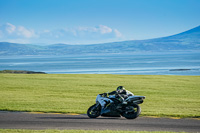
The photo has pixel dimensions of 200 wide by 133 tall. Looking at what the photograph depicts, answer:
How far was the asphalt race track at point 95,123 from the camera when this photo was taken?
1127 centimetres

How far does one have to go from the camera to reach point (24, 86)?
1105 inches

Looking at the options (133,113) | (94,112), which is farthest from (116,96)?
(94,112)

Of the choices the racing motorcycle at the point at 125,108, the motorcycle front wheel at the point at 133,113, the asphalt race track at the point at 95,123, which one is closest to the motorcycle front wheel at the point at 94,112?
the racing motorcycle at the point at 125,108

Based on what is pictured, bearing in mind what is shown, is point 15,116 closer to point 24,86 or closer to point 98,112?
point 98,112

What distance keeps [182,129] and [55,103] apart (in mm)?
9296

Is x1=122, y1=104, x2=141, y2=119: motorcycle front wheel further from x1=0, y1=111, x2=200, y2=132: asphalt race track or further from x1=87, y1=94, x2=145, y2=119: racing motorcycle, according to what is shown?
x1=0, y1=111, x2=200, y2=132: asphalt race track

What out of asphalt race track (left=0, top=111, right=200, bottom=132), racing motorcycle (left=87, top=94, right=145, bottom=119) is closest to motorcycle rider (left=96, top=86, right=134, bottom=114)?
racing motorcycle (left=87, top=94, right=145, bottom=119)

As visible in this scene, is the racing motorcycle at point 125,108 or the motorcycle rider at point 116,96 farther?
the motorcycle rider at point 116,96

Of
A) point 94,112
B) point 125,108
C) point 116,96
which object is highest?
point 116,96

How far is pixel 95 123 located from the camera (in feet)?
39.8

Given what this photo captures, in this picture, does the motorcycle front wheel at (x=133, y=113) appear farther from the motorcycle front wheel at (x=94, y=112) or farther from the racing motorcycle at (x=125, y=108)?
the motorcycle front wheel at (x=94, y=112)

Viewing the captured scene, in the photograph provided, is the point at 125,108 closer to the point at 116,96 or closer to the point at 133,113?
the point at 133,113

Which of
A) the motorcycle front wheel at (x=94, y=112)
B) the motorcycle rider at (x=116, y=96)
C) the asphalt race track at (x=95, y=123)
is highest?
the motorcycle rider at (x=116, y=96)

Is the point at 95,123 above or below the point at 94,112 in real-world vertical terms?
below
